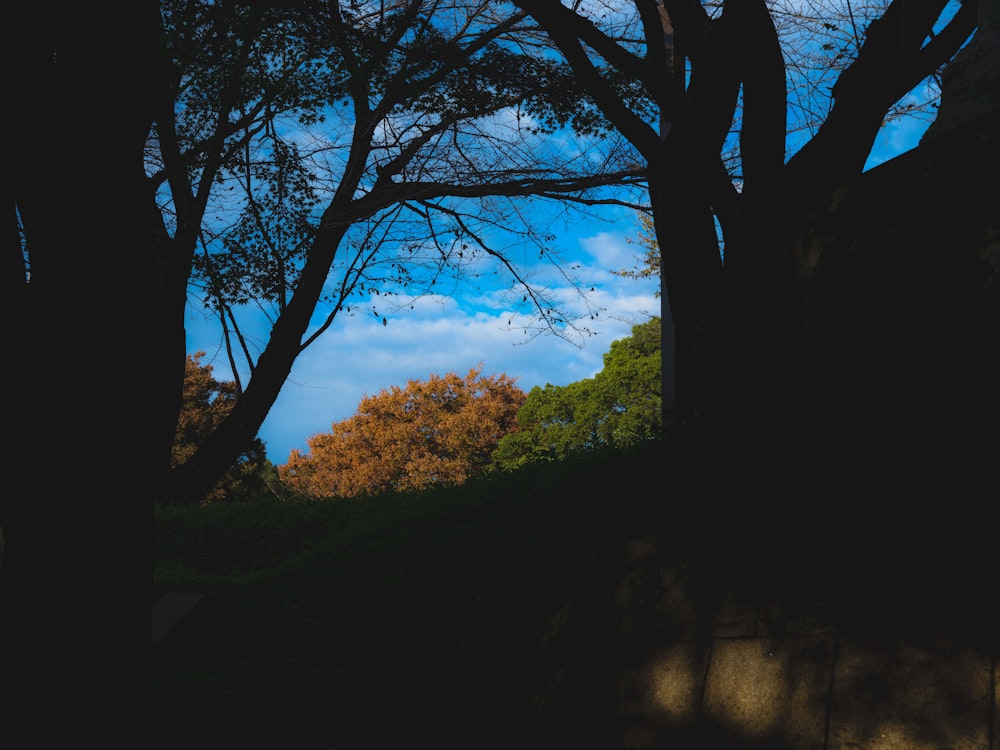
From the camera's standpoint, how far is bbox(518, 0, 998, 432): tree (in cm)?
733

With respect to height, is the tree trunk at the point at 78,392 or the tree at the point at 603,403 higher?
the tree at the point at 603,403

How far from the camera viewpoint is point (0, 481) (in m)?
4.09

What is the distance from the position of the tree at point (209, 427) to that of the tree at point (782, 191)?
20137 millimetres

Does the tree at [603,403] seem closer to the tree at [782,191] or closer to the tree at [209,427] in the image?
the tree at [209,427]

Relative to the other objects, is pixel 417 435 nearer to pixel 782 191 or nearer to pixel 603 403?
pixel 603 403

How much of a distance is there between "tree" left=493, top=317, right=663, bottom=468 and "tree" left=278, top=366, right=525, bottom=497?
3757 mm

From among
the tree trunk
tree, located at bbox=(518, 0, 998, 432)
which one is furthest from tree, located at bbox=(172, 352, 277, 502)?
the tree trunk

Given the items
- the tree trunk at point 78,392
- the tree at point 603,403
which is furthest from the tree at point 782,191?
the tree at point 603,403

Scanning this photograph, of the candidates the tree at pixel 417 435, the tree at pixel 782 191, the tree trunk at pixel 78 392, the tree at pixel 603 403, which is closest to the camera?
the tree trunk at pixel 78 392

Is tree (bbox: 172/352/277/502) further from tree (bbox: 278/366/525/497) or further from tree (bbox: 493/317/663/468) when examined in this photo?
tree (bbox: 493/317/663/468)

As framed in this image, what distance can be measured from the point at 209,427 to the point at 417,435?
26.9 feet

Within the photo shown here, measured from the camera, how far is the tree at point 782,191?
733cm

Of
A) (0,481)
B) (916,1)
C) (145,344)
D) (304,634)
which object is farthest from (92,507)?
(916,1)

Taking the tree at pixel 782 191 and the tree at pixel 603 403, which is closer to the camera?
the tree at pixel 782 191
